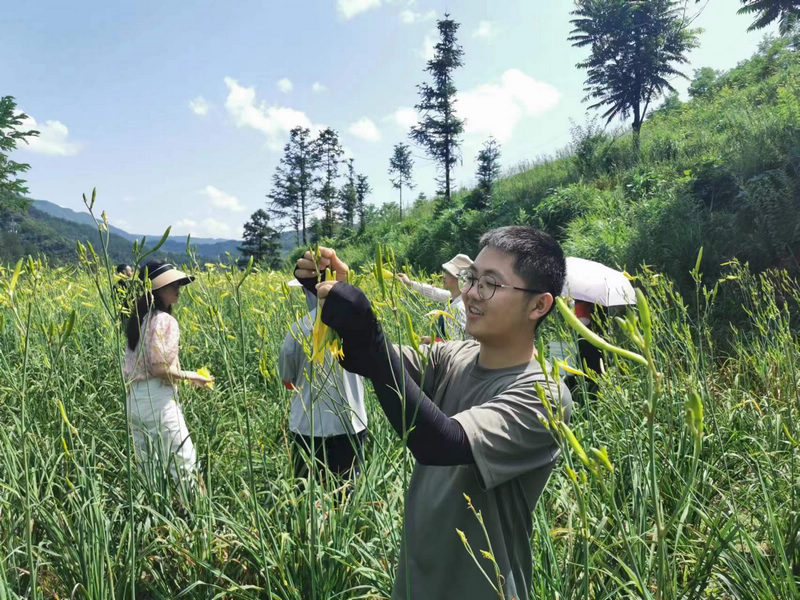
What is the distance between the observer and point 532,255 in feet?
3.72

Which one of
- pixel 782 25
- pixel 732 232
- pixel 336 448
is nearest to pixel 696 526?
pixel 336 448

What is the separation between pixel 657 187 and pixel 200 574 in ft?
27.9

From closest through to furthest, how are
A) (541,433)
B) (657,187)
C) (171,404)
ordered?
1. (541,433)
2. (171,404)
3. (657,187)

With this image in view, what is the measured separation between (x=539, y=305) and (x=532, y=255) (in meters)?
0.13

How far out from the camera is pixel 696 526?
70.1 inches

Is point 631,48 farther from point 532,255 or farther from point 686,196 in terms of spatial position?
point 532,255

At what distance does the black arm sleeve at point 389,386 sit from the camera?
0.79 metres

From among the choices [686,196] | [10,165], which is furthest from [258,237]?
[686,196]

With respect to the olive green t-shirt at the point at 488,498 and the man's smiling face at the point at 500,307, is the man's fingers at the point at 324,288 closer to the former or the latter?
the olive green t-shirt at the point at 488,498

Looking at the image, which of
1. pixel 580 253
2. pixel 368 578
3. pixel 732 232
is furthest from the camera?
pixel 580 253

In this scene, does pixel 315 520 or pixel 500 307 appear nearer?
pixel 500 307

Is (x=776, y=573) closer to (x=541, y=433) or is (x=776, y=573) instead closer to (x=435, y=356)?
(x=541, y=433)

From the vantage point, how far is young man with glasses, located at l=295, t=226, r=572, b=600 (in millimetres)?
830

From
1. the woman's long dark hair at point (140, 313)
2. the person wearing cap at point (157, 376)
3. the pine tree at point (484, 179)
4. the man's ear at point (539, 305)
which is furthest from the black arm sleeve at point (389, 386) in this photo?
the pine tree at point (484, 179)
